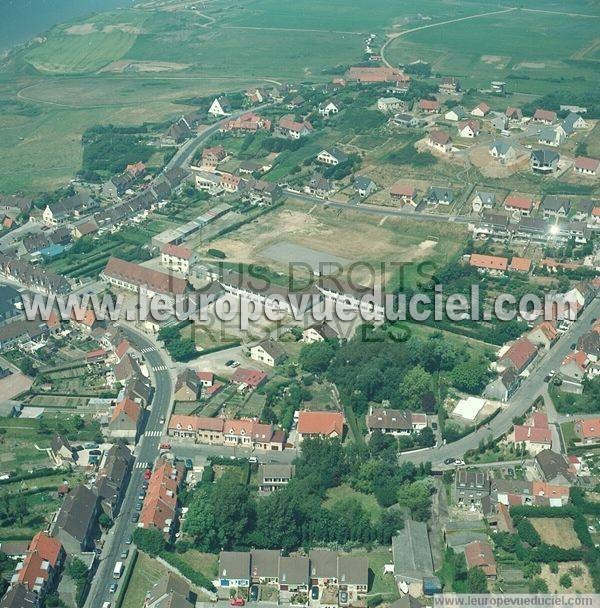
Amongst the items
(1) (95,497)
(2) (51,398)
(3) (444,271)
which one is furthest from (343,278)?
(1) (95,497)

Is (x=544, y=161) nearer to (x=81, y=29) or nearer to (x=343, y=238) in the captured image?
(x=343, y=238)

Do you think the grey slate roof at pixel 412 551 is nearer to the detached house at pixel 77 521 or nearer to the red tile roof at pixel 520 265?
the detached house at pixel 77 521

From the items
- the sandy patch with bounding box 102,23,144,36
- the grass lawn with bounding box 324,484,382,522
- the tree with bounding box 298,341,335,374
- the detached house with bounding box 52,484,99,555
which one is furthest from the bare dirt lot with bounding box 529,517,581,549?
the sandy patch with bounding box 102,23,144,36

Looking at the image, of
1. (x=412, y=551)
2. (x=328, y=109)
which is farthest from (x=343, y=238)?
(x=412, y=551)

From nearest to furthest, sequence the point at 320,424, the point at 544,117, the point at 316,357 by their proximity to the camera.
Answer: the point at 320,424 → the point at 316,357 → the point at 544,117

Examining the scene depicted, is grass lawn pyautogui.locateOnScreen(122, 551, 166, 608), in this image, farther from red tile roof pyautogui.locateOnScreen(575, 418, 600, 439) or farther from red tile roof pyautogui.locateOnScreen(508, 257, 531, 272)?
red tile roof pyautogui.locateOnScreen(508, 257, 531, 272)

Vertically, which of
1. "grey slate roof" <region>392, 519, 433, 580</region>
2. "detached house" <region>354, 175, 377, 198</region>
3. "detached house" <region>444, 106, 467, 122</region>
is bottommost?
"grey slate roof" <region>392, 519, 433, 580</region>

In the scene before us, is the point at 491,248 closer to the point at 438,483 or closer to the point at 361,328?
the point at 361,328
